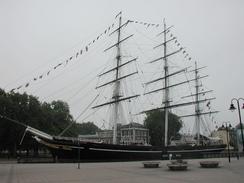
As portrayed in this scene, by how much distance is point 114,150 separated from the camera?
44219 millimetres

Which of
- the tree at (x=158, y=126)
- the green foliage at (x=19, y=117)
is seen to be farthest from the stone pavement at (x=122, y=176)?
the tree at (x=158, y=126)

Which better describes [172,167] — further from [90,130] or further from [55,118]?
[90,130]

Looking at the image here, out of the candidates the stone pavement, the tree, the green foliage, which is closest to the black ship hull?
the green foliage

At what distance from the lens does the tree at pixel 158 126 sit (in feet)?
346

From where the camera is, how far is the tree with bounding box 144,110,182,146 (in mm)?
105456

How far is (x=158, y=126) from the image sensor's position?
10506cm

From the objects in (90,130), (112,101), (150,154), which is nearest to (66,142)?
(112,101)

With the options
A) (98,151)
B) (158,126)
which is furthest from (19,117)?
(158,126)

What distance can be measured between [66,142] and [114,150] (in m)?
Result: 6.77

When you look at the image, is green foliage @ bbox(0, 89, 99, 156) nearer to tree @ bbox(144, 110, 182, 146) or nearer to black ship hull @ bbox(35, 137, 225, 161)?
black ship hull @ bbox(35, 137, 225, 161)

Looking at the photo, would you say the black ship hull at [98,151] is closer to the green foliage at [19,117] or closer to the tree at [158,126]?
the green foliage at [19,117]

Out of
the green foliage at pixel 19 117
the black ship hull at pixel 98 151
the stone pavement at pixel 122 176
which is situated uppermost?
the green foliage at pixel 19 117

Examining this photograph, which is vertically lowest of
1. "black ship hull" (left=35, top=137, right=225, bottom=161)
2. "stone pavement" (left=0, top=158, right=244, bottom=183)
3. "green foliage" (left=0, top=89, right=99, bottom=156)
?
"stone pavement" (left=0, top=158, right=244, bottom=183)

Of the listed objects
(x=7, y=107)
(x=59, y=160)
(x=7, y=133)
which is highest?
(x=7, y=107)
